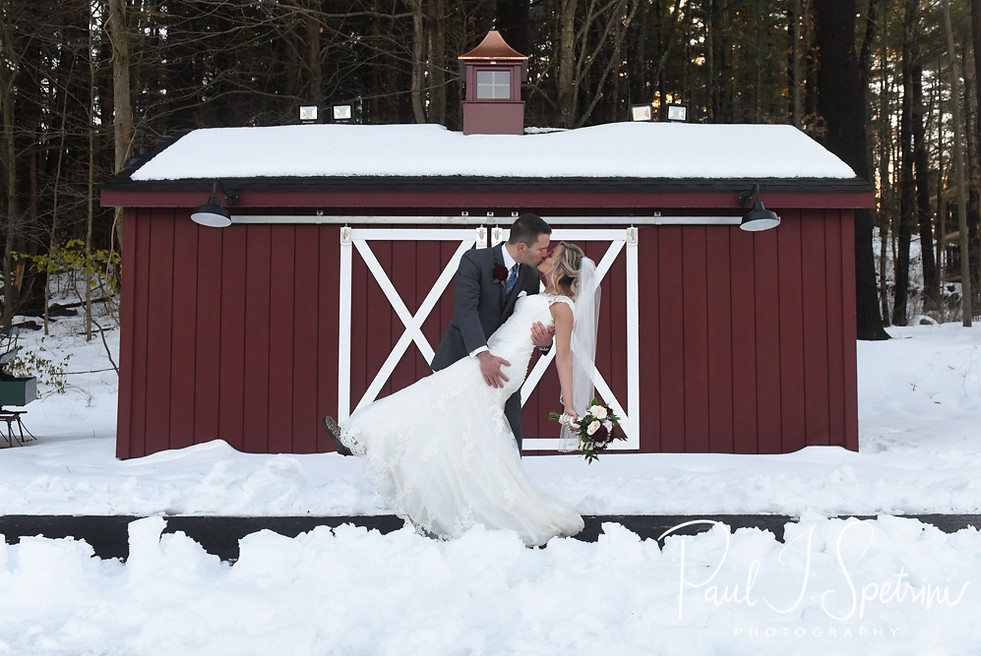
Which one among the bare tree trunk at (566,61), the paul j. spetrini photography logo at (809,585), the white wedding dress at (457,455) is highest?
the bare tree trunk at (566,61)

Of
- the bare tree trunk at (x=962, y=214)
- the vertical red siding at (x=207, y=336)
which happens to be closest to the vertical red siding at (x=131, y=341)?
the vertical red siding at (x=207, y=336)

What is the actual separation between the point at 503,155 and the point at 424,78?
7.98 meters

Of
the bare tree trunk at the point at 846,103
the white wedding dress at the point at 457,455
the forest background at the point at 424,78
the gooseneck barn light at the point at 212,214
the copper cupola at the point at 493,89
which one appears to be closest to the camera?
the white wedding dress at the point at 457,455

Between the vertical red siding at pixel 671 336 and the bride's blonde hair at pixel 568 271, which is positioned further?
the vertical red siding at pixel 671 336

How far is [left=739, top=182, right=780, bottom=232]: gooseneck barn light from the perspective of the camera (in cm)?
609

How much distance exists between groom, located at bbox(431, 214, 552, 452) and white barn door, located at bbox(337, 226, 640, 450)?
2.43 meters

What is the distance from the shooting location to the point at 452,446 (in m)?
3.72

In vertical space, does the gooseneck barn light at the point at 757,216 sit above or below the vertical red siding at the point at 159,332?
above

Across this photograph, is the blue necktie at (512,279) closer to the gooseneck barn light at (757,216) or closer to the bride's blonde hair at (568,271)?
the bride's blonde hair at (568,271)

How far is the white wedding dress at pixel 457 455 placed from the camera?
3.67m

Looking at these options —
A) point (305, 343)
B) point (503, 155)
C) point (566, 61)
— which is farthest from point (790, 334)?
point (566, 61)

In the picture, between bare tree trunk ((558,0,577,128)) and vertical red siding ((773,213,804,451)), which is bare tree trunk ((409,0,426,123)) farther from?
vertical red siding ((773,213,804,451))

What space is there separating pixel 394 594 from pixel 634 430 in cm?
413

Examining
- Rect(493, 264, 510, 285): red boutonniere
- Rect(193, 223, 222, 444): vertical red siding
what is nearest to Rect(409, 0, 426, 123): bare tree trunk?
Rect(193, 223, 222, 444): vertical red siding
